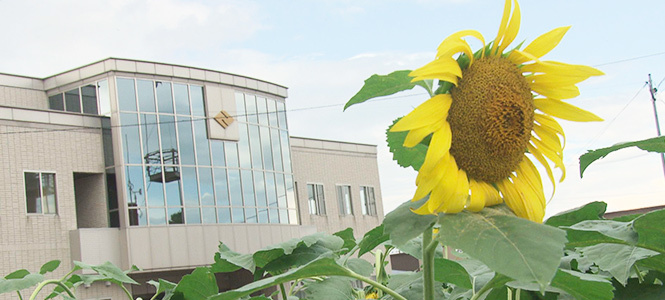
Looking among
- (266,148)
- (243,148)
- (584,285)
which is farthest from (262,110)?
(584,285)

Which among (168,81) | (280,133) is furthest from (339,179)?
(168,81)

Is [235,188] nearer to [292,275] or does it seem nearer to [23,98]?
[23,98]

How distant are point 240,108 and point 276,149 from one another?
231cm

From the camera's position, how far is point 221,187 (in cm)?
2528

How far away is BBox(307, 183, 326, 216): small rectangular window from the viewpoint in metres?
30.9

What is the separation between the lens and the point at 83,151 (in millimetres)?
23047

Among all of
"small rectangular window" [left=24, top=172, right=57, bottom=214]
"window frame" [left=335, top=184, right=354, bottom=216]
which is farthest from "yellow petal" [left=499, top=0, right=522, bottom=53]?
"window frame" [left=335, top=184, right=354, bottom=216]

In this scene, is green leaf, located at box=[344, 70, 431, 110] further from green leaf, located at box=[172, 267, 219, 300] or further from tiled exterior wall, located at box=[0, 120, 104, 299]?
tiled exterior wall, located at box=[0, 120, 104, 299]

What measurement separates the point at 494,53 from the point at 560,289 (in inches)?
12.5

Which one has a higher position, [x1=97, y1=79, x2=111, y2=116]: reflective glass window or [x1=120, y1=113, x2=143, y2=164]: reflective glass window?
[x1=97, y1=79, x2=111, y2=116]: reflective glass window

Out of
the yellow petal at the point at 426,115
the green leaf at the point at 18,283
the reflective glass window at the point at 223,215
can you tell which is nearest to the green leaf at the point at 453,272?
the yellow petal at the point at 426,115

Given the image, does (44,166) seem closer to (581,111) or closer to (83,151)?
(83,151)

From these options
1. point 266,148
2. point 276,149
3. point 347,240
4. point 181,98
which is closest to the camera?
point 347,240

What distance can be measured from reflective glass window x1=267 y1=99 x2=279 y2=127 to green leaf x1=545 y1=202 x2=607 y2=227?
27024 millimetres
